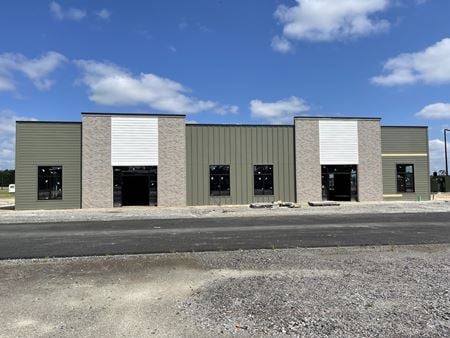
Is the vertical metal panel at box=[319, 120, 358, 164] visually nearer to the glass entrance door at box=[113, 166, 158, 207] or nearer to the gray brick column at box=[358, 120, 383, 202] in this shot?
the gray brick column at box=[358, 120, 383, 202]

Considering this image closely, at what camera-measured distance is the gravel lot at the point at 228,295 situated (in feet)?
16.4

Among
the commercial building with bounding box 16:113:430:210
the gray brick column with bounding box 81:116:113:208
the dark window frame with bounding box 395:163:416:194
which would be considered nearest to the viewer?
the commercial building with bounding box 16:113:430:210

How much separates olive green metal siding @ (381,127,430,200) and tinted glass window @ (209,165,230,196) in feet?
41.9

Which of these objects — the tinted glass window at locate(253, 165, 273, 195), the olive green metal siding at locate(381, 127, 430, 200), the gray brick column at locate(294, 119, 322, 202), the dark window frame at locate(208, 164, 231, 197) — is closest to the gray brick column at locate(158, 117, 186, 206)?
the dark window frame at locate(208, 164, 231, 197)

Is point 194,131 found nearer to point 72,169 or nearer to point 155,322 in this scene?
point 72,169

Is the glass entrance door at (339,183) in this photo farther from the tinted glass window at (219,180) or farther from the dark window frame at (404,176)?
the tinted glass window at (219,180)

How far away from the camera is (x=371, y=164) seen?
32.6 m

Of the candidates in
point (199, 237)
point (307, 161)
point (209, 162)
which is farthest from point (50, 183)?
point (307, 161)

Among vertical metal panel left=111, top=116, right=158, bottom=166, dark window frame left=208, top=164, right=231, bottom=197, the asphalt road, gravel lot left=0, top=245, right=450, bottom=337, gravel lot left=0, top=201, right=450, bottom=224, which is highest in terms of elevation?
vertical metal panel left=111, top=116, right=158, bottom=166

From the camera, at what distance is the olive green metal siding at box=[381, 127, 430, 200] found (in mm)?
32969

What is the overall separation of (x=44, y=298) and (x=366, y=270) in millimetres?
5805

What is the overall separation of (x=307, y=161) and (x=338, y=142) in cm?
304

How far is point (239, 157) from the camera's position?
3059cm

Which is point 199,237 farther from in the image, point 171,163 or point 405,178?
point 405,178
